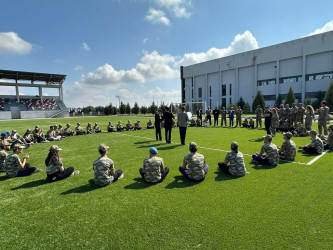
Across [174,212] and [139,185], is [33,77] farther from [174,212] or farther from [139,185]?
[174,212]

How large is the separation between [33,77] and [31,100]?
26.1 feet

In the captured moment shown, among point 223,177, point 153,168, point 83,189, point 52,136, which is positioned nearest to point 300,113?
point 223,177

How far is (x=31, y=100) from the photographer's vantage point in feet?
196

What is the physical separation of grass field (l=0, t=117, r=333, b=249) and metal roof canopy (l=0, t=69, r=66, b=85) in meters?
59.7

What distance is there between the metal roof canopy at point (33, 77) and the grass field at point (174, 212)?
5971cm

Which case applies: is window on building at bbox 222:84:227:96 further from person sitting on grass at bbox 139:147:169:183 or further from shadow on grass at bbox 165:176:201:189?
person sitting on grass at bbox 139:147:169:183

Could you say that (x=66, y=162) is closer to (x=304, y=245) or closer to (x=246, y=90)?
(x=304, y=245)

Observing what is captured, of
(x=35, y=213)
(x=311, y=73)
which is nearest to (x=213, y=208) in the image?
(x=35, y=213)

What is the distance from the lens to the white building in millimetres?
43719

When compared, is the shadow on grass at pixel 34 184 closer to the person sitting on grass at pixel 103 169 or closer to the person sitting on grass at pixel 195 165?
the person sitting on grass at pixel 103 169

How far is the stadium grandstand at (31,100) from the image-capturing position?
53.5 m

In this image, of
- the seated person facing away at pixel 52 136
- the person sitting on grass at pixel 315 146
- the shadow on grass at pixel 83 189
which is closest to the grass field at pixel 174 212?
the shadow on grass at pixel 83 189

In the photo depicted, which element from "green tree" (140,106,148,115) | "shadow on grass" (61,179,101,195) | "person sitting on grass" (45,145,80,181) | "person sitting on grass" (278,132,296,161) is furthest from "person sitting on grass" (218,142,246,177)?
"green tree" (140,106,148,115)

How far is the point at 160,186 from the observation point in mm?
5125
